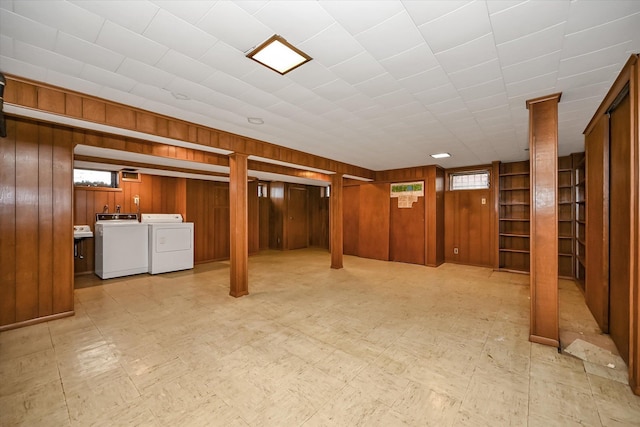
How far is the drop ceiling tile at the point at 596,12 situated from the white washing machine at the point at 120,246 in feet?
21.4

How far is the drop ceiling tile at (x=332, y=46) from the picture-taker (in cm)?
166

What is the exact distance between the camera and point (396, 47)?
180 centimetres

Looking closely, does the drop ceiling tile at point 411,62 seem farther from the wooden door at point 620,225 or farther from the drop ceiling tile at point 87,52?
the drop ceiling tile at point 87,52

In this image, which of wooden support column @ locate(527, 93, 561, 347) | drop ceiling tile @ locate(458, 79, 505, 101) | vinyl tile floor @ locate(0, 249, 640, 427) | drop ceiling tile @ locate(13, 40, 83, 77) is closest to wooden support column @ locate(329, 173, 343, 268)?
vinyl tile floor @ locate(0, 249, 640, 427)

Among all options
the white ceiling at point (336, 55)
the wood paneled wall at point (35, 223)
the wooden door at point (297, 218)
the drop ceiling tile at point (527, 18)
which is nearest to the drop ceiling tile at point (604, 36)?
the white ceiling at point (336, 55)

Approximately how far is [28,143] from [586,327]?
265 inches

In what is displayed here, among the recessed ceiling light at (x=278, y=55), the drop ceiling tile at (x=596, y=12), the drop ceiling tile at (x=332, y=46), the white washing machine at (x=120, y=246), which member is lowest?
the white washing machine at (x=120, y=246)

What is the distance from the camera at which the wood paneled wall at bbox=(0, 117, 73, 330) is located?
289cm

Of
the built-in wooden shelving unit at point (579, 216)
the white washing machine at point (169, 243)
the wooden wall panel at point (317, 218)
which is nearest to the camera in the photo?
the built-in wooden shelving unit at point (579, 216)

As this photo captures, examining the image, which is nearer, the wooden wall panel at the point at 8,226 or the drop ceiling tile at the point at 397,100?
the drop ceiling tile at the point at 397,100

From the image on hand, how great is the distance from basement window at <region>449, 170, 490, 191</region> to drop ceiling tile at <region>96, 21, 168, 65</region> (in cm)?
676

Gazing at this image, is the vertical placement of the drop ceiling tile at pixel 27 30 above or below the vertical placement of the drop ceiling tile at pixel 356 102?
below

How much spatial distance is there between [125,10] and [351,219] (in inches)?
268

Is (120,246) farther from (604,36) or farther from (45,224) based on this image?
(604,36)
